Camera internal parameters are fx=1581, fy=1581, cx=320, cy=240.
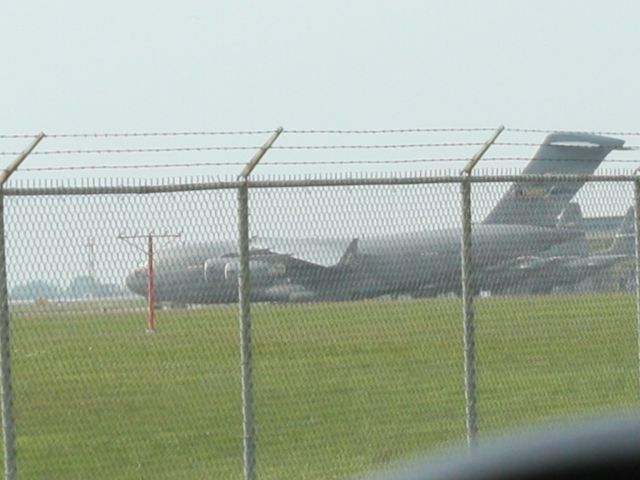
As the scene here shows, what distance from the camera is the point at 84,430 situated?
25.7ft

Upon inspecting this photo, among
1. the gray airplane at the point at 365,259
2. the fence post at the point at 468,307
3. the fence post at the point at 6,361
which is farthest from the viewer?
the fence post at the point at 468,307

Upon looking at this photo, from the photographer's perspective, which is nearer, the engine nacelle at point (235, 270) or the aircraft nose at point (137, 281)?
the aircraft nose at point (137, 281)

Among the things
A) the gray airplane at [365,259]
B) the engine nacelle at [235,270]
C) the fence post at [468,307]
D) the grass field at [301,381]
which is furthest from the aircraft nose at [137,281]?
the fence post at [468,307]

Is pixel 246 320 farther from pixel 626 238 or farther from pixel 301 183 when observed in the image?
pixel 626 238

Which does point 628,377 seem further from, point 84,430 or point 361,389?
point 84,430

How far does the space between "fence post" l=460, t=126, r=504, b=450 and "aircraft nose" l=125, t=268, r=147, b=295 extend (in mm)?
1942

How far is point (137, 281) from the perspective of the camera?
7.87 meters

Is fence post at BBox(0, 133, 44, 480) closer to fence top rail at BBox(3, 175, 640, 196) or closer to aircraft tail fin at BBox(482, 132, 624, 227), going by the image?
fence top rail at BBox(3, 175, 640, 196)

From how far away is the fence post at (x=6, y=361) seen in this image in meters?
7.32

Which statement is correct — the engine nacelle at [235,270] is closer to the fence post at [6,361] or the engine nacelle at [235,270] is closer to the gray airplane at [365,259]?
the gray airplane at [365,259]

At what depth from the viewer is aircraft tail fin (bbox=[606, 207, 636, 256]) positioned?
9.85m

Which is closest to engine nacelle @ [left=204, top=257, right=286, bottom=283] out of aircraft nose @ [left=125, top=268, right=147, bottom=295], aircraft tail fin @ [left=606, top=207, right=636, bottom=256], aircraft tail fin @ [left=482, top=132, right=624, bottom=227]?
aircraft nose @ [left=125, top=268, right=147, bottom=295]

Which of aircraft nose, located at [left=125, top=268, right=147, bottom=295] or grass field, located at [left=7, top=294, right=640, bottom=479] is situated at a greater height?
aircraft nose, located at [left=125, top=268, right=147, bottom=295]

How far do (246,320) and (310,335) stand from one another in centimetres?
59
